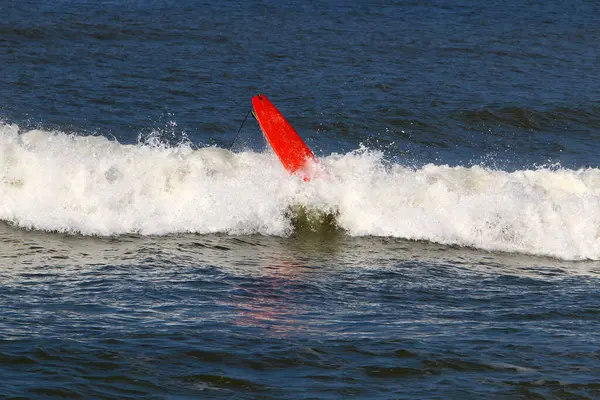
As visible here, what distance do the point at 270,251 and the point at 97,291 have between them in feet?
9.40

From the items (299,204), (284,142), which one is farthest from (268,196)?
(284,142)

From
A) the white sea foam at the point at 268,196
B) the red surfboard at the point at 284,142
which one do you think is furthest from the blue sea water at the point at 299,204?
the red surfboard at the point at 284,142

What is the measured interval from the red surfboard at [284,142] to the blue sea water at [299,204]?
0.19 m

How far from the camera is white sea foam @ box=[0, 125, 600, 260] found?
41.3 feet

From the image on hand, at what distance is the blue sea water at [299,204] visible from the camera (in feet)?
24.8

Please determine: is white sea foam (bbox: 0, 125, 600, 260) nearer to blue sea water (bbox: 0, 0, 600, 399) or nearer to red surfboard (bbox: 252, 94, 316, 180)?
blue sea water (bbox: 0, 0, 600, 399)

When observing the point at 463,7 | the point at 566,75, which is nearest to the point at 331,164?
the point at 566,75

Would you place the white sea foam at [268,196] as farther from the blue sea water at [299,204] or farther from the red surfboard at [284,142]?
the red surfboard at [284,142]

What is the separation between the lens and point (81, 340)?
7754 mm

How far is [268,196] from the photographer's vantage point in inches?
516

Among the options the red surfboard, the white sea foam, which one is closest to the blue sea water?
the white sea foam

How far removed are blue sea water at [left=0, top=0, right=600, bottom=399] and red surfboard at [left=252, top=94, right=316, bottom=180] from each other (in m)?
0.19

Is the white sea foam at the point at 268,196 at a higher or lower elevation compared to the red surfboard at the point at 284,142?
lower

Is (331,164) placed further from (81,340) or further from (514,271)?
(81,340)
